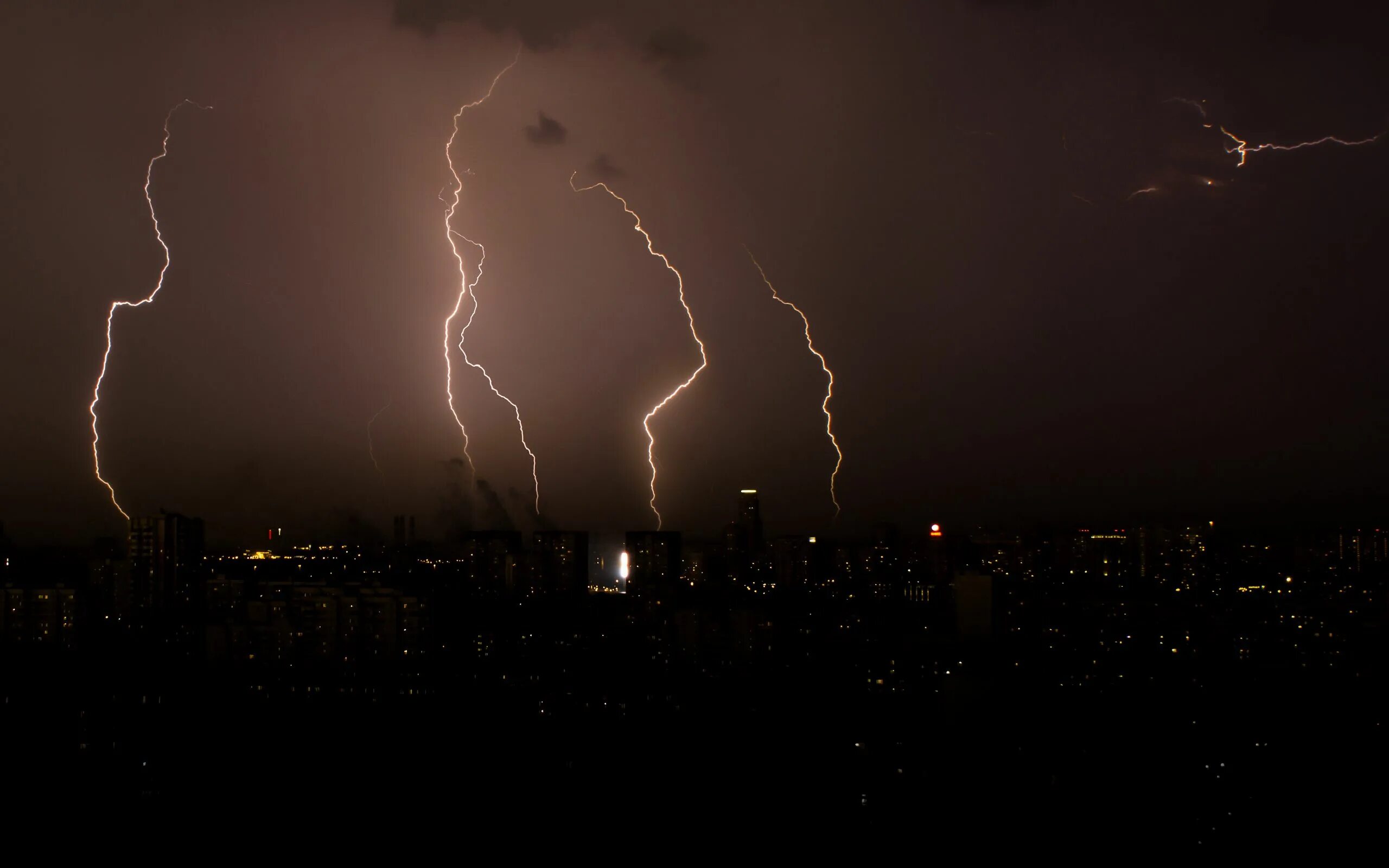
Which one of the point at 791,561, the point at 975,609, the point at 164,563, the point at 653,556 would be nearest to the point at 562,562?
the point at 653,556

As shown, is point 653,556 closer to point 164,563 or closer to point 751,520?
point 751,520

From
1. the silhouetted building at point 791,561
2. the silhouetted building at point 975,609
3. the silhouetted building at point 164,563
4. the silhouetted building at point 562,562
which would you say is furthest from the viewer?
the silhouetted building at point 791,561

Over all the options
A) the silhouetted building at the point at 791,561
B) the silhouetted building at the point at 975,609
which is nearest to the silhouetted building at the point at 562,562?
the silhouetted building at the point at 791,561

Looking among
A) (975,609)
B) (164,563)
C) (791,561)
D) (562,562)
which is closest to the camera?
(975,609)

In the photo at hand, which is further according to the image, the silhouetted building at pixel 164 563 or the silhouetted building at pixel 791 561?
the silhouetted building at pixel 791 561

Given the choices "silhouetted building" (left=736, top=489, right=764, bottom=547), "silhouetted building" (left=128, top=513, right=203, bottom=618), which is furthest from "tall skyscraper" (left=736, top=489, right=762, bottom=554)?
"silhouetted building" (left=128, top=513, right=203, bottom=618)

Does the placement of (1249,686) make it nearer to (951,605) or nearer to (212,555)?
(951,605)

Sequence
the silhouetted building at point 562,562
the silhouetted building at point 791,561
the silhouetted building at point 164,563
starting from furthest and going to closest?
the silhouetted building at point 791,561
the silhouetted building at point 562,562
the silhouetted building at point 164,563

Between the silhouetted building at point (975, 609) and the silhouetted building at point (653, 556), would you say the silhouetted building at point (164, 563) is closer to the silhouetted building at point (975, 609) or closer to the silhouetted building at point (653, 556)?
the silhouetted building at point (653, 556)

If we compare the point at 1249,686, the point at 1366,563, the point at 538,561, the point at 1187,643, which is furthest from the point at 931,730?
the point at 1366,563

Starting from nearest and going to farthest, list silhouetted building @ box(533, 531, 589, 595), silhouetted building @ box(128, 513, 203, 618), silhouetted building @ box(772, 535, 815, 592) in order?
silhouetted building @ box(128, 513, 203, 618)
silhouetted building @ box(533, 531, 589, 595)
silhouetted building @ box(772, 535, 815, 592)

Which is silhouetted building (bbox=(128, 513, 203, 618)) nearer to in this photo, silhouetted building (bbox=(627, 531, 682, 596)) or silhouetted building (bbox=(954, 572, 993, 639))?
silhouetted building (bbox=(627, 531, 682, 596))
